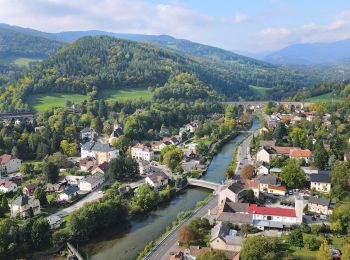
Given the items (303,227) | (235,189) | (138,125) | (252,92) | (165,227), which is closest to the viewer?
(303,227)

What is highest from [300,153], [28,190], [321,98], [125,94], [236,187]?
[321,98]

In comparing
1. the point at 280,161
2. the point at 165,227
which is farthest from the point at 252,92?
the point at 165,227

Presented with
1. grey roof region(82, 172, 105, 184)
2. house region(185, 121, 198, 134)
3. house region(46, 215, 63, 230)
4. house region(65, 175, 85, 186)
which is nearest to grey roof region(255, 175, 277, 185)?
grey roof region(82, 172, 105, 184)

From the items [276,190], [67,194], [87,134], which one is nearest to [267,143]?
[276,190]

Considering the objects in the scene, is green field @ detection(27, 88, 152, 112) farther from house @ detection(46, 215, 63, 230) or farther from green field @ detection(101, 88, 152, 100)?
house @ detection(46, 215, 63, 230)

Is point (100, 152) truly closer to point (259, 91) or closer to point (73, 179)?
point (73, 179)

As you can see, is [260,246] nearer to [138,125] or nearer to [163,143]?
[163,143]

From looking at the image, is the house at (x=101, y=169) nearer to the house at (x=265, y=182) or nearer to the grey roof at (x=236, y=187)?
the grey roof at (x=236, y=187)
